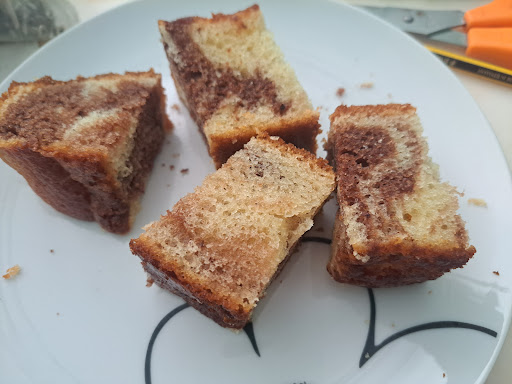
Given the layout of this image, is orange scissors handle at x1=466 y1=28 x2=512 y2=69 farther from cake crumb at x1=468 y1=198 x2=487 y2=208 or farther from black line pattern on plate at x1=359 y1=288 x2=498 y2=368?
black line pattern on plate at x1=359 y1=288 x2=498 y2=368

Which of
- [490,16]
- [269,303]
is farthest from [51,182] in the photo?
[490,16]

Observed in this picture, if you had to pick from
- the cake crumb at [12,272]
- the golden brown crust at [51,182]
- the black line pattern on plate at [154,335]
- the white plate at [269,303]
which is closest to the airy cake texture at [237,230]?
the black line pattern on plate at [154,335]

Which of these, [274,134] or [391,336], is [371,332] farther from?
[274,134]

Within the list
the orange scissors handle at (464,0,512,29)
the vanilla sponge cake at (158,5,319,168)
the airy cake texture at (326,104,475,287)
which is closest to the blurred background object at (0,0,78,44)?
the vanilla sponge cake at (158,5,319,168)

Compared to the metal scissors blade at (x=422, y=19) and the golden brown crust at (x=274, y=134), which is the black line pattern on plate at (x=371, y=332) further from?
the metal scissors blade at (x=422, y=19)

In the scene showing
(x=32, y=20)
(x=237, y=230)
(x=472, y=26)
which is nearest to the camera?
(x=237, y=230)

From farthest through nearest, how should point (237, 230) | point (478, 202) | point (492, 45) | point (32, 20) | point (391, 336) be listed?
point (32, 20) → point (492, 45) → point (478, 202) → point (391, 336) → point (237, 230)

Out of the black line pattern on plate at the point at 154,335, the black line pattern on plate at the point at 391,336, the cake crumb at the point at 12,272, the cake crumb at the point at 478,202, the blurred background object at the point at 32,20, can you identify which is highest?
the blurred background object at the point at 32,20

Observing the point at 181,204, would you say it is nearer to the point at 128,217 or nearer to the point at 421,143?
the point at 128,217
